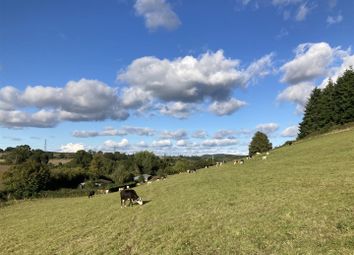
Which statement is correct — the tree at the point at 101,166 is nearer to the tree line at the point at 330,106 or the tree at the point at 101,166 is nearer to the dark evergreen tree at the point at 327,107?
the tree line at the point at 330,106

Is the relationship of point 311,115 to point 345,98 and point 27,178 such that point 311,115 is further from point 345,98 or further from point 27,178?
point 27,178

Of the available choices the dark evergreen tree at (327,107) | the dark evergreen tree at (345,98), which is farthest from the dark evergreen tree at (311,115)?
the dark evergreen tree at (345,98)

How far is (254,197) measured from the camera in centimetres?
2595

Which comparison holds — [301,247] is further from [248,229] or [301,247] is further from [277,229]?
[248,229]

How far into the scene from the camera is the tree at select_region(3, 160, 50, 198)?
104688 mm

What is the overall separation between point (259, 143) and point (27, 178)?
76.2 meters

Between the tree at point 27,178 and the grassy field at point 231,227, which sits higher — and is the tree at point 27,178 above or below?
above

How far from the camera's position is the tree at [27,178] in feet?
343

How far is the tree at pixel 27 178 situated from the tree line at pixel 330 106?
76244mm

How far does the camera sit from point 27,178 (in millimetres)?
109812

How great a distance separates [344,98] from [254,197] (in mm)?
74293

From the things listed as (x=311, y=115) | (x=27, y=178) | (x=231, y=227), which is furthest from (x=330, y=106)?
(x=231, y=227)

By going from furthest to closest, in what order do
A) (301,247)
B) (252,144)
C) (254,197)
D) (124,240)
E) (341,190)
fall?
(252,144), (254,197), (341,190), (124,240), (301,247)

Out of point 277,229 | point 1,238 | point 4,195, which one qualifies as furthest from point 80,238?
point 4,195
